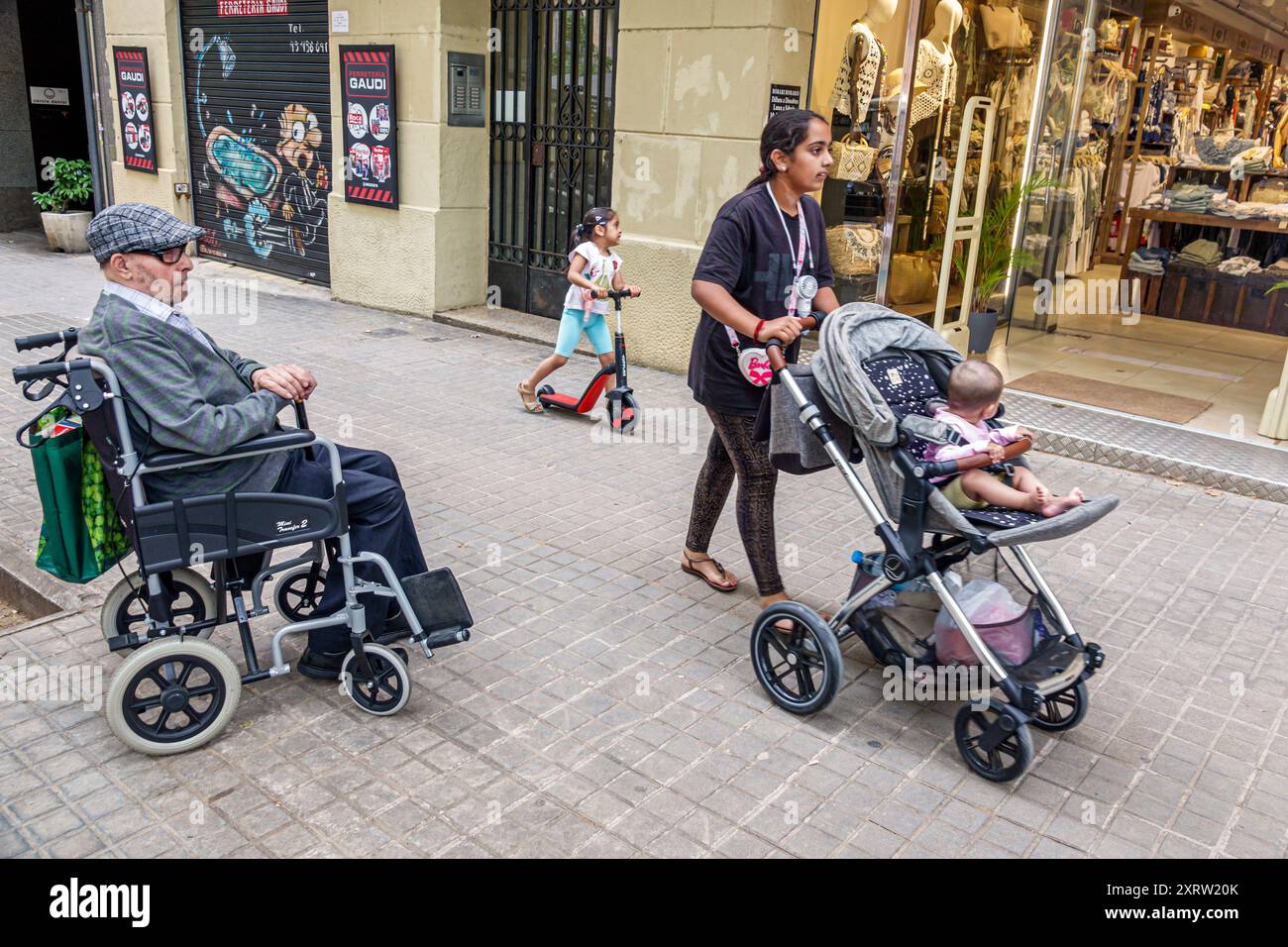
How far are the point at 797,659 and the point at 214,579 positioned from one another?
2104 millimetres

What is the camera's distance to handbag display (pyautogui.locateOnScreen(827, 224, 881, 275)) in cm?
881

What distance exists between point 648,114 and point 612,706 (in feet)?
19.8

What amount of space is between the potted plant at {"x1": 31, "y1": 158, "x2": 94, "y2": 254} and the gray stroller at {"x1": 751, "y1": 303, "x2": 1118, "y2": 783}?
43.4 ft

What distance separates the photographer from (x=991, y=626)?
3.39 metres

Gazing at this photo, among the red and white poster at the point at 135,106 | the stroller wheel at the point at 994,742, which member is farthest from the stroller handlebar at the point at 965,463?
the red and white poster at the point at 135,106

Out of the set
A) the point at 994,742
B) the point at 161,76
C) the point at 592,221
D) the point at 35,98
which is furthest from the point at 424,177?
the point at 35,98

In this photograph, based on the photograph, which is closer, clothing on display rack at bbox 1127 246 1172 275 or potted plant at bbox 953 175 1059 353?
potted plant at bbox 953 175 1059 353

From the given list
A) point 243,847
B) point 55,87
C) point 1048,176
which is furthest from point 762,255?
point 55,87

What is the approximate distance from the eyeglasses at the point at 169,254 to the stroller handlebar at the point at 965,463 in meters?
2.52

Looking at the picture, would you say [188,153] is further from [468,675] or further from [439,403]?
[468,675]

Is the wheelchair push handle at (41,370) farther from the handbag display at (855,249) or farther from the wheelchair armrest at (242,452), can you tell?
the handbag display at (855,249)

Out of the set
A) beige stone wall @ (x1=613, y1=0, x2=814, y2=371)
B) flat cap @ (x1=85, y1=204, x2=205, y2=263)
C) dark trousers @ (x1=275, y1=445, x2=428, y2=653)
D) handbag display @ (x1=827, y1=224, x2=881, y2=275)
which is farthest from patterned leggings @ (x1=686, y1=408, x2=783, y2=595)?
handbag display @ (x1=827, y1=224, x2=881, y2=275)

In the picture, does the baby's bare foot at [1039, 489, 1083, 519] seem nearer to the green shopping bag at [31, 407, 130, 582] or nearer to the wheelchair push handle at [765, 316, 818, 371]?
the wheelchair push handle at [765, 316, 818, 371]

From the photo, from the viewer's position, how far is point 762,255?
13.5ft
